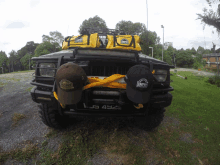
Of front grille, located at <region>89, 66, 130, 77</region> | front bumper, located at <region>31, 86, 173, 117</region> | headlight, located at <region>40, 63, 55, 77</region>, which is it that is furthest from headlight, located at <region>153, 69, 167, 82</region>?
headlight, located at <region>40, 63, 55, 77</region>

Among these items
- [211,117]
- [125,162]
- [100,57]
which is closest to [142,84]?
[100,57]

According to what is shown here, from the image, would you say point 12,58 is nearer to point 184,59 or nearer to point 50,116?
point 50,116

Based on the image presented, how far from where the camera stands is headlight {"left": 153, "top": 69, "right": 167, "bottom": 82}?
184cm

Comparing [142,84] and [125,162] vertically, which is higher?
[142,84]

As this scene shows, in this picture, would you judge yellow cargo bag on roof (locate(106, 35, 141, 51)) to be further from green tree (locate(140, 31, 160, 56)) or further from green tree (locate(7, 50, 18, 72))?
green tree (locate(7, 50, 18, 72))

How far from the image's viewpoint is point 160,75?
188 centimetres

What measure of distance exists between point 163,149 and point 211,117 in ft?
6.53

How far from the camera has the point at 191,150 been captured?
2.02 meters

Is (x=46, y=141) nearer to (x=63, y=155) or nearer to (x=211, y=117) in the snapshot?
(x=63, y=155)

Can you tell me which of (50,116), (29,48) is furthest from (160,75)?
(29,48)

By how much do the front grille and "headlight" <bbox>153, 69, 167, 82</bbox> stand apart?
1.38 ft

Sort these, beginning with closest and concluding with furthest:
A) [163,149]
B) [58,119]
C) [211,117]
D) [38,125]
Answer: [163,149], [58,119], [38,125], [211,117]

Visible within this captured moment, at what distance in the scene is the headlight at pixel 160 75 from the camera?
6.05 ft

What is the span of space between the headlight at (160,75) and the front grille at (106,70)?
1.38ft
